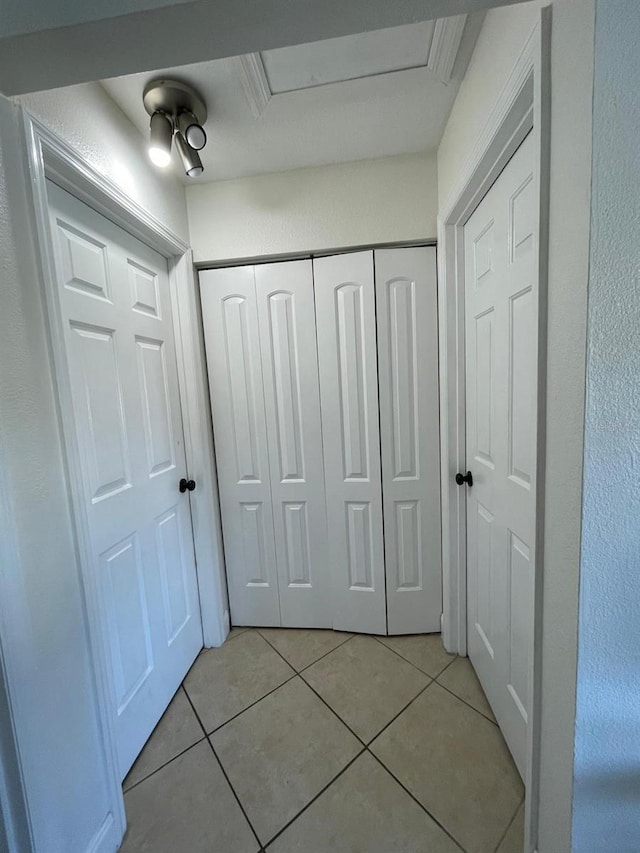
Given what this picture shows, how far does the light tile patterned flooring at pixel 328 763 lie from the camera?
3.37 ft

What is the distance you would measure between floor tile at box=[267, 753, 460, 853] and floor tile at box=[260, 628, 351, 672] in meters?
0.56

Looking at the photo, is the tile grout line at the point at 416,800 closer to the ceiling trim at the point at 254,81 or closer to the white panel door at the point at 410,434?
the white panel door at the point at 410,434

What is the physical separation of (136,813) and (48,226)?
1829 millimetres

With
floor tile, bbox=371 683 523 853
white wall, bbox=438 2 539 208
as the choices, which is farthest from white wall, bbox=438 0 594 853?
floor tile, bbox=371 683 523 853

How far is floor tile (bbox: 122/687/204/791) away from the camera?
1240mm

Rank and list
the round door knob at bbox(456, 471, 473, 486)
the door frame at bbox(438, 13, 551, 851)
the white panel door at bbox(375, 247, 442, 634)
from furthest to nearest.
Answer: the white panel door at bbox(375, 247, 442, 634) < the round door knob at bbox(456, 471, 473, 486) < the door frame at bbox(438, 13, 551, 851)

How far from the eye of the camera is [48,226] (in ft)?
3.00

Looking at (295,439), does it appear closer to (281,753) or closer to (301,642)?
(301,642)

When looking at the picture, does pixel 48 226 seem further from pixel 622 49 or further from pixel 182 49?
pixel 622 49

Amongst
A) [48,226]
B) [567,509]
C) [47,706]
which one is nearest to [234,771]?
[47,706]

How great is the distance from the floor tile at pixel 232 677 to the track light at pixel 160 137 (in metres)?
2.18

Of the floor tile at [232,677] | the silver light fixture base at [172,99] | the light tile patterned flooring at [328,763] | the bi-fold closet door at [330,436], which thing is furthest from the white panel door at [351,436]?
the silver light fixture base at [172,99]

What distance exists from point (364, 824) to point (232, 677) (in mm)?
801

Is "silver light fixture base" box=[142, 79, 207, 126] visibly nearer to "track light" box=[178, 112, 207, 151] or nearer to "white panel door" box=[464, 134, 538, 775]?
"track light" box=[178, 112, 207, 151]
